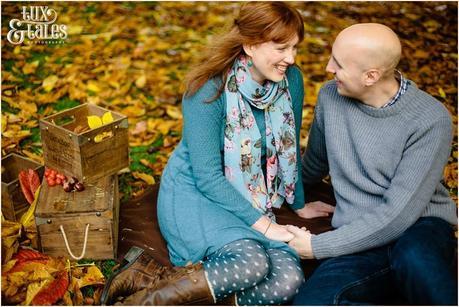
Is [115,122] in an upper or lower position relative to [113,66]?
upper

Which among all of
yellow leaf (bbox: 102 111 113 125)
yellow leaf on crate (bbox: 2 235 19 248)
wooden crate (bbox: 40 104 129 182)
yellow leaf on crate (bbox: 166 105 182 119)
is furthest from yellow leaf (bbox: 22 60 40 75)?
yellow leaf on crate (bbox: 2 235 19 248)

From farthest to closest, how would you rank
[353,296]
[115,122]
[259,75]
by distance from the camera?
[115,122], [259,75], [353,296]

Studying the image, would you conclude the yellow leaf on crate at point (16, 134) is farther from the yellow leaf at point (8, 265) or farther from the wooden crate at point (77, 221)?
Result: the yellow leaf at point (8, 265)

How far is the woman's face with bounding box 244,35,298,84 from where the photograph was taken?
2.79 metres

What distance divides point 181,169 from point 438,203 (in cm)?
139

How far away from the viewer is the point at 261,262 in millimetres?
2674

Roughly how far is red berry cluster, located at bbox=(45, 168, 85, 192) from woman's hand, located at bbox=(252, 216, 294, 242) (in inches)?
41.3

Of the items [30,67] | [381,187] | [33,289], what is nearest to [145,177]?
[33,289]

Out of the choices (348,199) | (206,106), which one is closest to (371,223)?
(348,199)

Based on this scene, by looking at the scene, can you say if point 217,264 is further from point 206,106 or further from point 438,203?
point 438,203

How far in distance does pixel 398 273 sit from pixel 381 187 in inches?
19.1

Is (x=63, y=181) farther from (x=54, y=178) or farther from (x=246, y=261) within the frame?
(x=246, y=261)

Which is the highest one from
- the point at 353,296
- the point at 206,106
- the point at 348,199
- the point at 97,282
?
the point at 206,106

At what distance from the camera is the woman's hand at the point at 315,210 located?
137 inches
